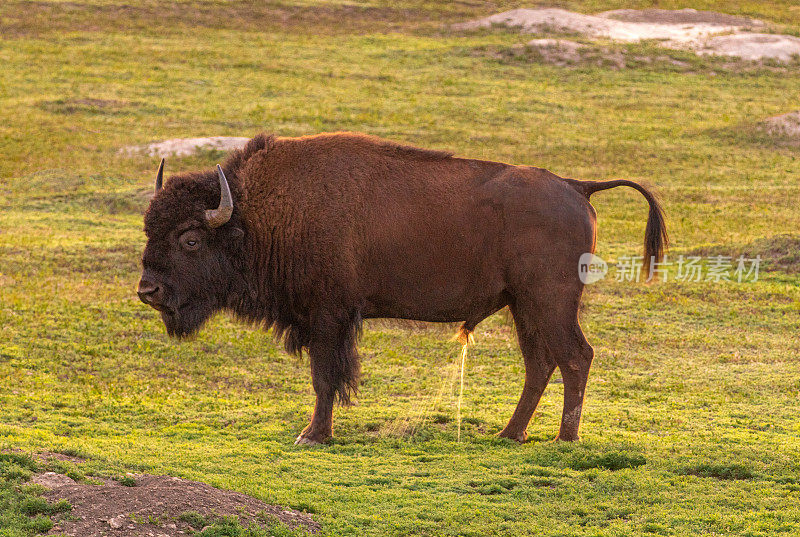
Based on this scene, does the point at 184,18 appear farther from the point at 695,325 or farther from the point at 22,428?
the point at 22,428

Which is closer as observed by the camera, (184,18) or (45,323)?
(45,323)

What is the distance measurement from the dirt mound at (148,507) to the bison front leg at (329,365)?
2080 mm

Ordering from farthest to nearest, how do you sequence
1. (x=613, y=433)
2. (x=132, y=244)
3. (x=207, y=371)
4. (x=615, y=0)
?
(x=615, y=0), (x=132, y=244), (x=207, y=371), (x=613, y=433)

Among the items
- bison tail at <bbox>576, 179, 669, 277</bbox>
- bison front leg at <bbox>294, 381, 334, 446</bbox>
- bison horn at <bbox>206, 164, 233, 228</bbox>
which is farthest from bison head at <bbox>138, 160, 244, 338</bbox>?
bison tail at <bbox>576, 179, 669, 277</bbox>

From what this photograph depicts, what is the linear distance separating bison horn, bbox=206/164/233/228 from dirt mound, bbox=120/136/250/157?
15.5 meters

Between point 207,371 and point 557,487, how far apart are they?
17.7ft

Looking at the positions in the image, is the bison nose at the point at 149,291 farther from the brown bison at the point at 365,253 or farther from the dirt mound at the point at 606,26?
the dirt mound at the point at 606,26

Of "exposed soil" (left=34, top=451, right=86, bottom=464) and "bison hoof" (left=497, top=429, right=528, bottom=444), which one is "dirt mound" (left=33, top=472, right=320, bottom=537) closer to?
"exposed soil" (left=34, top=451, right=86, bottom=464)

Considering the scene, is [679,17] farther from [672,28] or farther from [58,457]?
[58,457]

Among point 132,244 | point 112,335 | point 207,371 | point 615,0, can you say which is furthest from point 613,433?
point 615,0

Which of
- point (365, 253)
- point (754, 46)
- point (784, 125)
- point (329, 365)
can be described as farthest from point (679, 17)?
point (329, 365)

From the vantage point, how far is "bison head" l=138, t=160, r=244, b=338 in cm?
899

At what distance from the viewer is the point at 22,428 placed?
857 centimetres

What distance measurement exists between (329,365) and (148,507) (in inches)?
118
